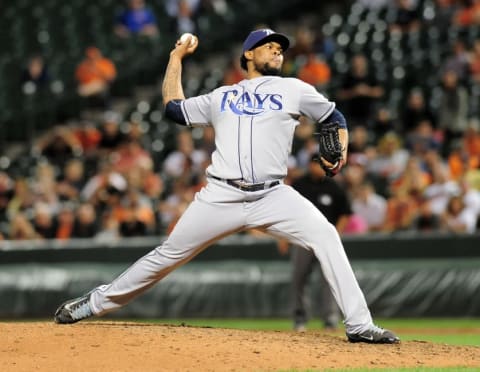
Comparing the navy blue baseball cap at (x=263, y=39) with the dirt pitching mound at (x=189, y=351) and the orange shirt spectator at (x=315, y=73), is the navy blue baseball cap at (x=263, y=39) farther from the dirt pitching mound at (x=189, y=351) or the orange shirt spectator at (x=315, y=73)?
the orange shirt spectator at (x=315, y=73)

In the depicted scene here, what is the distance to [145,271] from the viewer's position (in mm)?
7332

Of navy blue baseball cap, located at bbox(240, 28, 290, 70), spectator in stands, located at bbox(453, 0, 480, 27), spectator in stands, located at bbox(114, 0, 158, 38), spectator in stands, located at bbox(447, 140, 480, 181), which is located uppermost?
spectator in stands, located at bbox(114, 0, 158, 38)

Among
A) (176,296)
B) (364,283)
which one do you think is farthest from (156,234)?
(364,283)

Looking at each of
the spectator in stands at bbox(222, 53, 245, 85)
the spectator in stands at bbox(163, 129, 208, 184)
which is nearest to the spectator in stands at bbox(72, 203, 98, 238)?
the spectator in stands at bbox(163, 129, 208, 184)

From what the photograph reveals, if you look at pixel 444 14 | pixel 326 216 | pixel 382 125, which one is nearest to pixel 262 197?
pixel 326 216

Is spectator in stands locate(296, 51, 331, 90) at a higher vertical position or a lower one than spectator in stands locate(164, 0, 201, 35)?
lower

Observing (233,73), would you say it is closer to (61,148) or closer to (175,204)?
(61,148)

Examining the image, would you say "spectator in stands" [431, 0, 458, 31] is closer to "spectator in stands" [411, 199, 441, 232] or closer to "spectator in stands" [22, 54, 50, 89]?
"spectator in stands" [411, 199, 441, 232]

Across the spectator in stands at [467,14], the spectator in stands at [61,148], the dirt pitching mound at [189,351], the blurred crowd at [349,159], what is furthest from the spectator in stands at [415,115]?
the dirt pitching mound at [189,351]

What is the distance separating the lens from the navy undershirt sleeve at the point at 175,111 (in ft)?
24.4

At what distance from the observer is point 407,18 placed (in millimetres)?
17875

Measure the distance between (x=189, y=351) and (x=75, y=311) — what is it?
112 centimetres

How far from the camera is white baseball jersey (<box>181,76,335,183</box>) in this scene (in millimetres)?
7156

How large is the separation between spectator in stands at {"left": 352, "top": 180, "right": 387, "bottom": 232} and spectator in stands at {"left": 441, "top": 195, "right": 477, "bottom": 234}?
3.00 feet
